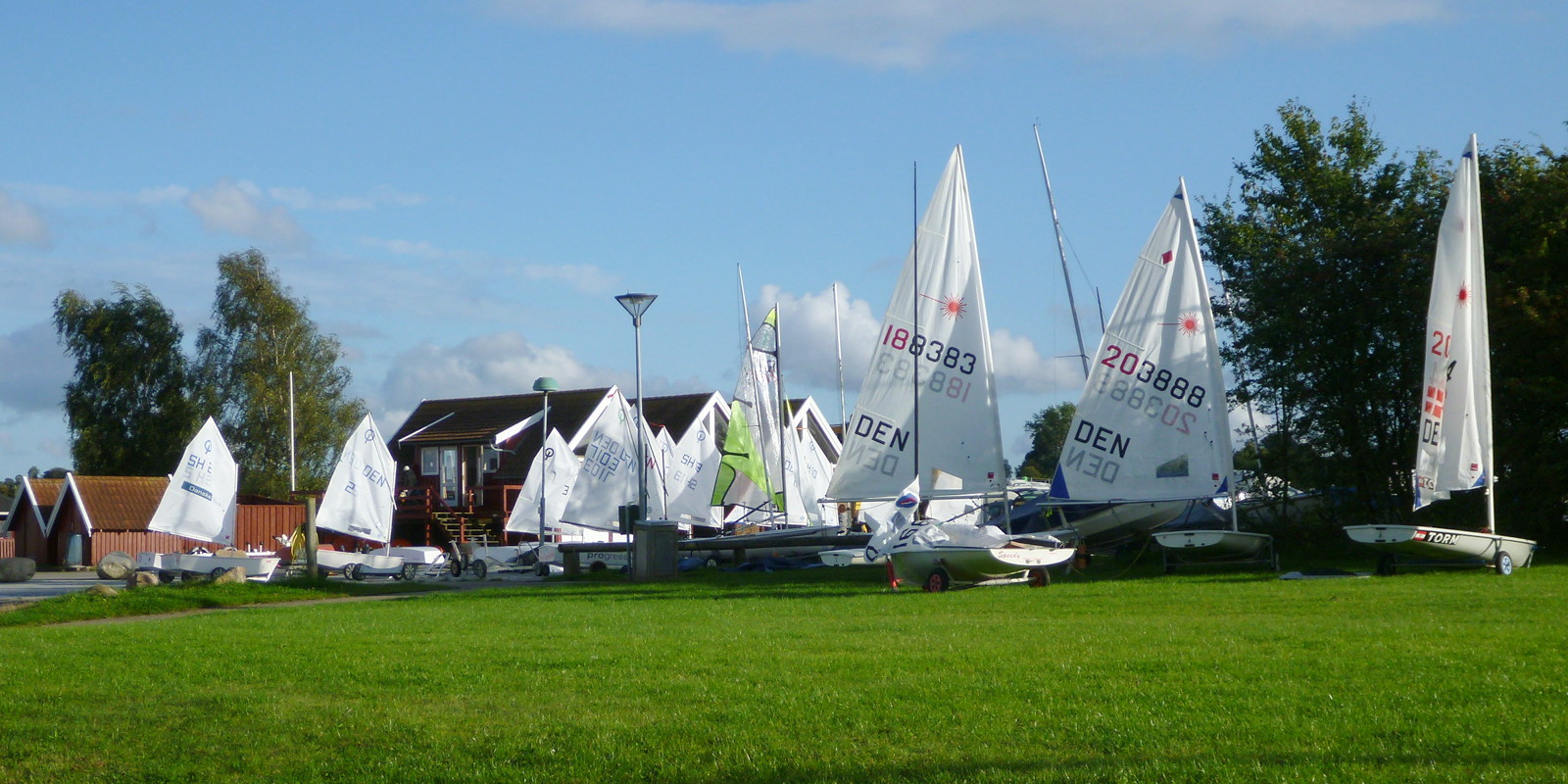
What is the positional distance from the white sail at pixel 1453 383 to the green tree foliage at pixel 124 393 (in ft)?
165

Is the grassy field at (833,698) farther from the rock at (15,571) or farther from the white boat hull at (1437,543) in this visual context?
the rock at (15,571)

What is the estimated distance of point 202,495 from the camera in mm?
34688

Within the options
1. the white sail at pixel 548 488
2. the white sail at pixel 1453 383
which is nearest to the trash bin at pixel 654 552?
the white sail at pixel 1453 383

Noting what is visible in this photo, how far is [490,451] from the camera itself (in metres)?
56.9

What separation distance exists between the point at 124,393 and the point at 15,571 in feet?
78.7

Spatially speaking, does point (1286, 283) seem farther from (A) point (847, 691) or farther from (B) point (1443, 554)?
(A) point (847, 691)

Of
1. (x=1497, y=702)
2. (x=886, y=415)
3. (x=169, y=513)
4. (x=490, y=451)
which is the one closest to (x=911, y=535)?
(x=886, y=415)

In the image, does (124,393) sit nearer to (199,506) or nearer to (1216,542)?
(199,506)

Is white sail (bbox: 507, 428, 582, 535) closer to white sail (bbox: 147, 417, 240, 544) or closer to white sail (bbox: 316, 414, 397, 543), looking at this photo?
white sail (bbox: 316, 414, 397, 543)

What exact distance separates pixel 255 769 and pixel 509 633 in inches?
273

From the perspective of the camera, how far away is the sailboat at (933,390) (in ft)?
86.6

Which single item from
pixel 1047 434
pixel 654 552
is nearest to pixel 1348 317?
pixel 654 552

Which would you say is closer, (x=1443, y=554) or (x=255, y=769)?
(x=255, y=769)

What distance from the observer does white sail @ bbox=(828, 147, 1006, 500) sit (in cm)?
2641
